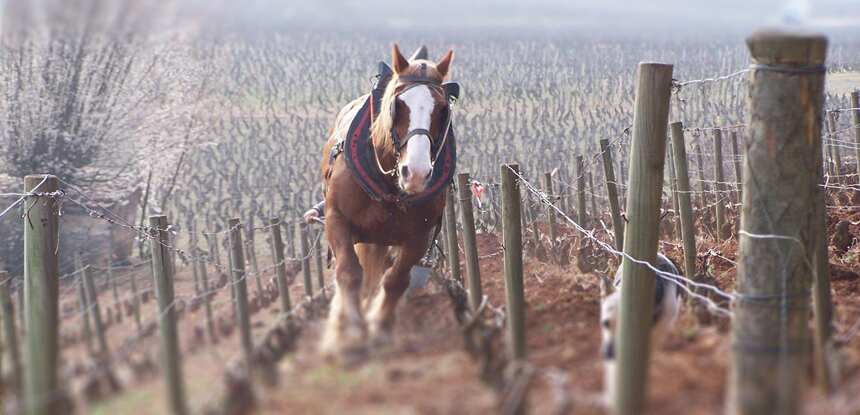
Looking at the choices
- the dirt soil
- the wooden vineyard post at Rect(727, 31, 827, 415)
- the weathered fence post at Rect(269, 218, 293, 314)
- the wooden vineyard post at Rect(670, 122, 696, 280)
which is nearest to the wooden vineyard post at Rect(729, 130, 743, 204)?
the wooden vineyard post at Rect(670, 122, 696, 280)

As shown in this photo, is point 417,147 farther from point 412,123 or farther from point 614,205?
point 614,205

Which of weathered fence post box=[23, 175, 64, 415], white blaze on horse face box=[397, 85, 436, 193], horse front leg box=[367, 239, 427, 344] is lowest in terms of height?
horse front leg box=[367, 239, 427, 344]

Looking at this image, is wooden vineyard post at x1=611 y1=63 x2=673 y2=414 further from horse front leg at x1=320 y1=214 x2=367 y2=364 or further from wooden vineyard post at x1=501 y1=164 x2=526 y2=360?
horse front leg at x1=320 y1=214 x2=367 y2=364

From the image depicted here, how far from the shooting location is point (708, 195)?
12203 millimetres

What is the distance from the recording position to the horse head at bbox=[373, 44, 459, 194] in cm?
492

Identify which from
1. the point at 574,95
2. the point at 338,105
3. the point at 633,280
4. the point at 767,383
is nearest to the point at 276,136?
the point at 338,105

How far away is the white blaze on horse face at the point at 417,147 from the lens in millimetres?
4887

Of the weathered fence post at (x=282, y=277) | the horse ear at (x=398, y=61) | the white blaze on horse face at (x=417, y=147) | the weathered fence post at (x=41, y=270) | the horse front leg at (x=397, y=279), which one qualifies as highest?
the horse ear at (x=398, y=61)

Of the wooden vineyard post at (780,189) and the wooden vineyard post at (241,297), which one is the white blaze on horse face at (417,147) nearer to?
the wooden vineyard post at (241,297)

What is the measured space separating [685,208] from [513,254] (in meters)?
2.58

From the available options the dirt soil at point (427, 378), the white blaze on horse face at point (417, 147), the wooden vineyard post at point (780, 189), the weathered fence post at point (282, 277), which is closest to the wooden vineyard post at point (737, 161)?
the weathered fence post at point (282, 277)

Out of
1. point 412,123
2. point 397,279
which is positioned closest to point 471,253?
point 397,279

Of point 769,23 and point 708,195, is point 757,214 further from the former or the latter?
point 708,195

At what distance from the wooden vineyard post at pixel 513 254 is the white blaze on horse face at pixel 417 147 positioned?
0.59 metres
